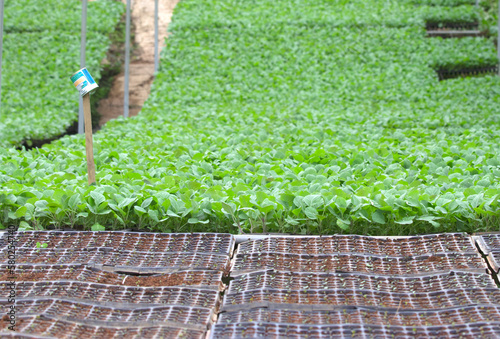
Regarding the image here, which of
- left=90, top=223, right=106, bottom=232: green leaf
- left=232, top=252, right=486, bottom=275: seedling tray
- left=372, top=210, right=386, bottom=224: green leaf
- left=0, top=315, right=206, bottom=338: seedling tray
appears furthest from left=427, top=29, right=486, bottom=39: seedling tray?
left=0, top=315, right=206, bottom=338: seedling tray

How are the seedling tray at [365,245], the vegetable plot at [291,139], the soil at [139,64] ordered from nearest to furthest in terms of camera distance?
1. the seedling tray at [365,245]
2. the vegetable plot at [291,139]
3. the soil at [139,64]

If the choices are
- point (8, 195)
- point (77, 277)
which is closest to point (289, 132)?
point (8, 195)

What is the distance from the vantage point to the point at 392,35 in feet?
35.0

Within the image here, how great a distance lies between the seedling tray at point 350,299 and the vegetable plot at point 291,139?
71 centimetres

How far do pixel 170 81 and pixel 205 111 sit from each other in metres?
2.06

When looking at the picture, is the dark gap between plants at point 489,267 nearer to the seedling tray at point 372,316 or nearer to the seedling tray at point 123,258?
the seedling tray at point 372,316

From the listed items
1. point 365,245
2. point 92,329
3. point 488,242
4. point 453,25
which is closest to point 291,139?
point 365,245

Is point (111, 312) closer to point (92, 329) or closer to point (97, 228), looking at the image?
point (92, 329)

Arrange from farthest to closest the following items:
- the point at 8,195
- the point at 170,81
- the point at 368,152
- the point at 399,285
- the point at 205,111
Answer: the point at 170,81 → the point at 205,111 → the point at 368,152 → the point at 8,195 → the point at 399,285

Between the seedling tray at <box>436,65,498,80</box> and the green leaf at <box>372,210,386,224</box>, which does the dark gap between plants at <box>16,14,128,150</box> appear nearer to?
the seedling tray at <box>436,65,498,80</box>

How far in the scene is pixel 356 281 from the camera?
7.95 feet

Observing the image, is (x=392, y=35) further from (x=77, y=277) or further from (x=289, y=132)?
(x=77, y=277)

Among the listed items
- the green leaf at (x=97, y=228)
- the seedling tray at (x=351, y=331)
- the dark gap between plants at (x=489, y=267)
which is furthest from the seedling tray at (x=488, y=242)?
the green leaf at (x=97, y=228)

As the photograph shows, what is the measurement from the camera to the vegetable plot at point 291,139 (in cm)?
310
